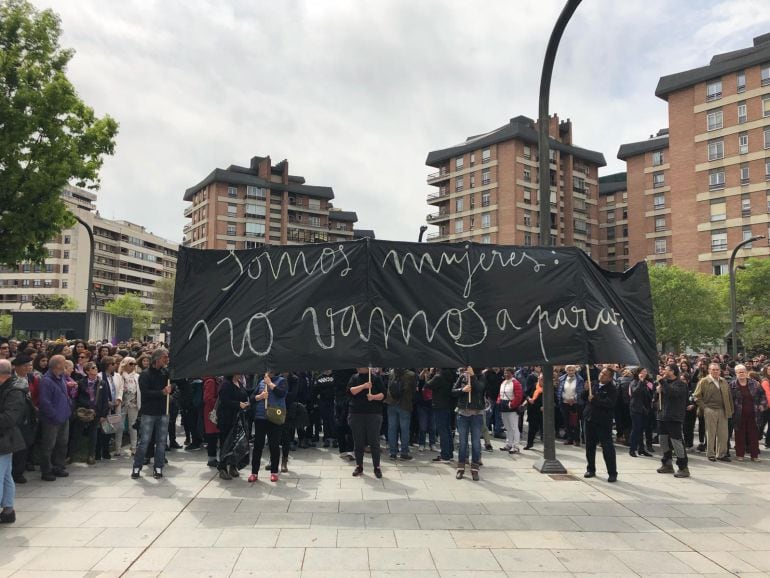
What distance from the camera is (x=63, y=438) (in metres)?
8.58

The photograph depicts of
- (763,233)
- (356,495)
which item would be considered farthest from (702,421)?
(763,233)

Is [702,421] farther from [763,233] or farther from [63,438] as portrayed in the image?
[763,233]

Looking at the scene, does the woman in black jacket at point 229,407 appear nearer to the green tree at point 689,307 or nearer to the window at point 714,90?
the green tree at point 689,307

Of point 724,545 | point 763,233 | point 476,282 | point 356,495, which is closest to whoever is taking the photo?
point 724,545

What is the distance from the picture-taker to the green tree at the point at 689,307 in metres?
43.4

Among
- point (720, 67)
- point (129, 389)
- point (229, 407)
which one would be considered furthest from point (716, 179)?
point (129, 389)

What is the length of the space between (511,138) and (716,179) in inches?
863

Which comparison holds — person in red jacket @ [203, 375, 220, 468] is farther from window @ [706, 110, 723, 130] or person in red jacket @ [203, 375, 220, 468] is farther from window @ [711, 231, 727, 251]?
window @ [706, 110, 723, 130]

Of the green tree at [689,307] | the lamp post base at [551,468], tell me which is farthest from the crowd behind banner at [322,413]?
the green tree at [689,307]

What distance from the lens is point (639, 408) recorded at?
10.8 m

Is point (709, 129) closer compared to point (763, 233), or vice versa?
→ point (763, 233)

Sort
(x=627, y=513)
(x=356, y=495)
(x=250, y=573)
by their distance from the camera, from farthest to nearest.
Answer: (x=356, y=495) < (x=627, y=513) < (x=250, y=573)

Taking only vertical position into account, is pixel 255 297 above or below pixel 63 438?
above

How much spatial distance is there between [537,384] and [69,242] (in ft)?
295
